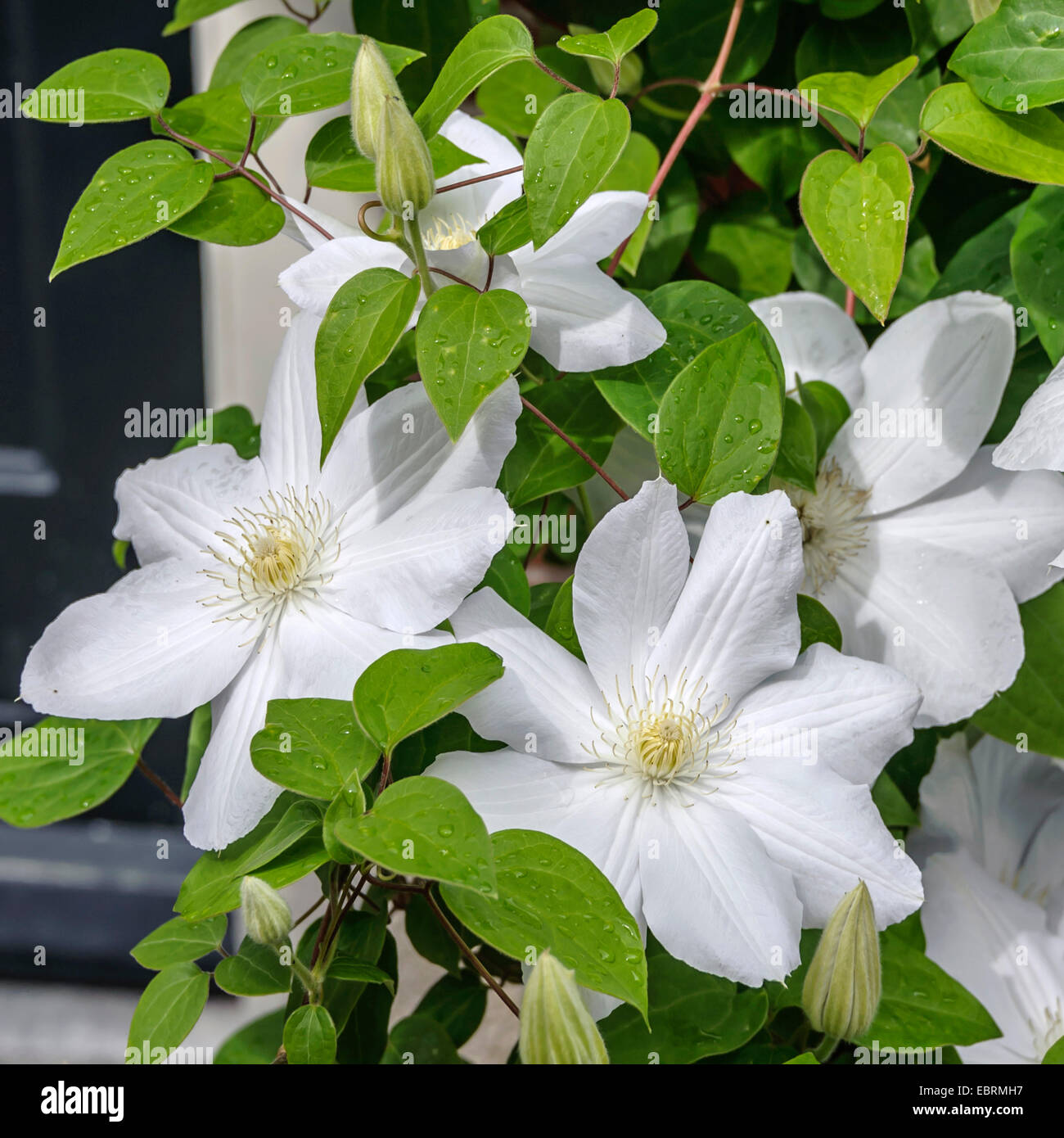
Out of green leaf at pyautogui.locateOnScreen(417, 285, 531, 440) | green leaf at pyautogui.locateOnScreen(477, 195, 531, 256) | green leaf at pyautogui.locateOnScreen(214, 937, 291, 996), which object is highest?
green leaf at pyautogui.locateOnScreen(477, 195, 531, 256)

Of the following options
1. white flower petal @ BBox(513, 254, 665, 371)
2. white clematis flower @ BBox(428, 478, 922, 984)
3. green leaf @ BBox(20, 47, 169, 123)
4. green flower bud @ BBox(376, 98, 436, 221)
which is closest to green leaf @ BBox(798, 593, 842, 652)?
white clematis flower @ BBox(428, 478, 922, 984)

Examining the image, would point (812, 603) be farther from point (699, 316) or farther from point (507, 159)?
point (507, 159)

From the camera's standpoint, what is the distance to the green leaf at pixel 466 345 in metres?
0.38

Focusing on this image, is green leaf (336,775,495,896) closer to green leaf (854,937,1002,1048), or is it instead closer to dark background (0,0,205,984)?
green leaf (854,937,1002,1048)

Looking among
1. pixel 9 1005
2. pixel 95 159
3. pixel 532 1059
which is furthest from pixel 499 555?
pixel 9 1005

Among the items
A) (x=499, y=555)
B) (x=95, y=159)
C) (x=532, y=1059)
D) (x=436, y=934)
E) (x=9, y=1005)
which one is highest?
(x=95, y=159)

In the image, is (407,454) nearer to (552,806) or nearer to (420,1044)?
(552,806)

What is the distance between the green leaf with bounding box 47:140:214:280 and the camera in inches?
16.5

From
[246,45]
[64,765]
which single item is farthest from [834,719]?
[246,45]

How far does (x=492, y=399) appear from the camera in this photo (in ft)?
1.36

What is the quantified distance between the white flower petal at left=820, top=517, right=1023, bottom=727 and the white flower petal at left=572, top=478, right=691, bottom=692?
13 centimetres

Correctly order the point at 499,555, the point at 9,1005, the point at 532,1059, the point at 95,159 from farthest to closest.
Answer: the point at 9,1005
the point at 95,159
the point at 499,555
the point at 532,1059
